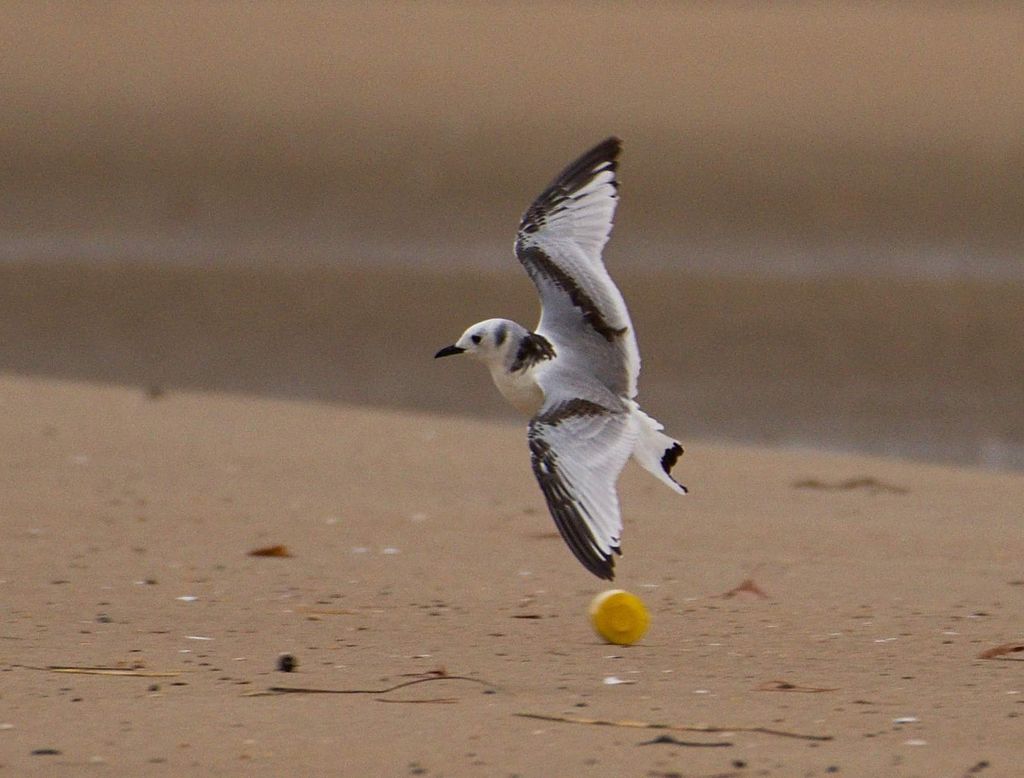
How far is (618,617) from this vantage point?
A: 5.12 meters

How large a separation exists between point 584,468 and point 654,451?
41 cm

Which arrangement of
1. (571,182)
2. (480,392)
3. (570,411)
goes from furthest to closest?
(480,392), (571,182), (570,411)

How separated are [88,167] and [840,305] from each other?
282 inches

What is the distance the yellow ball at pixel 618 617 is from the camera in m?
5.12

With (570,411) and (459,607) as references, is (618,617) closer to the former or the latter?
(570,411)

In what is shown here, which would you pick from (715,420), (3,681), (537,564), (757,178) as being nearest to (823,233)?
(757,178)

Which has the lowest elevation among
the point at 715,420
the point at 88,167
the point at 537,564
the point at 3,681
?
the point at 3,681

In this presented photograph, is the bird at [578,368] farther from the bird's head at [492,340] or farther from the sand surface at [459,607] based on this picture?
the sand surface at [459,607]

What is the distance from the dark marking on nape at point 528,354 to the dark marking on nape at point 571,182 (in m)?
0.63

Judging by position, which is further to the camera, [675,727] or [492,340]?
[492,340]

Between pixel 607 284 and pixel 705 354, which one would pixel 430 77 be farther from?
pixel 607 284

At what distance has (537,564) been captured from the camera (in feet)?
21.0

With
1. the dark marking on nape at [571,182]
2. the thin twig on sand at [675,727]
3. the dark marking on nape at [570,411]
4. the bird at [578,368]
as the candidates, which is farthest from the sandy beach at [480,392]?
the dark marking on nape at [571,182]

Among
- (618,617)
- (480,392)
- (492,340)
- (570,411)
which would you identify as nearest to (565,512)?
(618,617)
